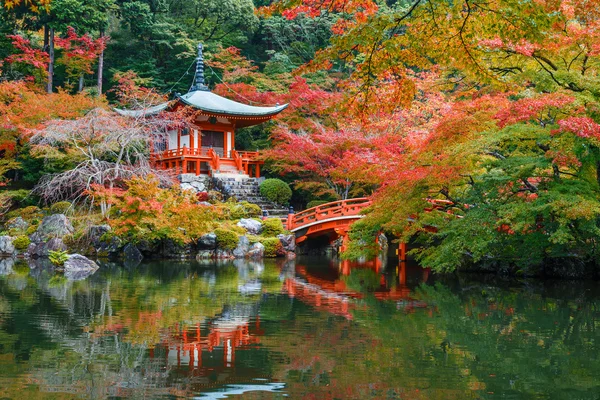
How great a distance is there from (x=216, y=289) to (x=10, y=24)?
19.6 metres

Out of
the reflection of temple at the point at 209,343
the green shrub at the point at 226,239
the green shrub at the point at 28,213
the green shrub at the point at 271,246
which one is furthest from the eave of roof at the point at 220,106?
the reflection of temple at the point at 209,343

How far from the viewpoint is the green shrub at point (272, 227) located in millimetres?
21297

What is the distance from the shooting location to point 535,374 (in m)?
6.12

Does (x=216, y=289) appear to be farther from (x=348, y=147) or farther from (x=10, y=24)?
(x=10, y=24)

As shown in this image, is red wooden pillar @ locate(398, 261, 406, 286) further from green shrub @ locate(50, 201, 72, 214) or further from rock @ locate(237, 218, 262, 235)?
green shrub @ locate(50, 201, 72, 214)

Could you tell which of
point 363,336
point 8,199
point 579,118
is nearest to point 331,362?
point 363,336

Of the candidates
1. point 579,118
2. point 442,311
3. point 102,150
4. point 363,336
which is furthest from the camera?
point 102,150

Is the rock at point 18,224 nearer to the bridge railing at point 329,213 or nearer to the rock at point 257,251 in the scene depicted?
the rock at point 257,251

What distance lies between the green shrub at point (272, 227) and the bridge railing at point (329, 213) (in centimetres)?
40

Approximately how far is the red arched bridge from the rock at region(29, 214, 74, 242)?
22.8ft

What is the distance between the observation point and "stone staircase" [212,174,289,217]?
2373 cm

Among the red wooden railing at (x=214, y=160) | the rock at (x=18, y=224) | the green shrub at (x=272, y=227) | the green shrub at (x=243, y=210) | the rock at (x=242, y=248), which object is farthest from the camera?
the red wooden railing at (x=214, y=160)

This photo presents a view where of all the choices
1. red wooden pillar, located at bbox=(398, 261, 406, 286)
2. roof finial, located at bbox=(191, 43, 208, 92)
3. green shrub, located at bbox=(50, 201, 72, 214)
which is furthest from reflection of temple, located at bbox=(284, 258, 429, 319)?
roof finial, located at bbox=(191, 43, 208, 92)

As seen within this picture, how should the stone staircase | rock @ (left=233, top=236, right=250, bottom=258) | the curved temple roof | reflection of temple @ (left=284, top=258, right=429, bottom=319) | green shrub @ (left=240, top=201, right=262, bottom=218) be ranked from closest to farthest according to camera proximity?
reflection of temple @ (left=284, top=258, right=429, bottom=319)
rock @ (left=233, top=236, right=250, bottom=258)
green shrub @ (left=240, top=201, right=262, bottom=218)
the stone staircase
the curved temple roof
